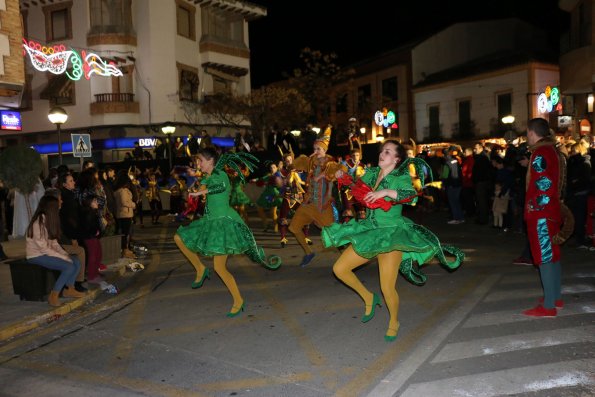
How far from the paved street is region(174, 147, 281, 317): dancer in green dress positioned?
0.55 metres

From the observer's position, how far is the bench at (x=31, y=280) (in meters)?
7.96

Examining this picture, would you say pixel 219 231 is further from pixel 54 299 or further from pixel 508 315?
pixel 508 315

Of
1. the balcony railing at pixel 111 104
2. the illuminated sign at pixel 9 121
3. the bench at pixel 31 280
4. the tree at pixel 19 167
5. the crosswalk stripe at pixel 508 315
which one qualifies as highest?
the balcony railing at pixel 111 104

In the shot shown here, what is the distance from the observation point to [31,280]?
26.2 feet

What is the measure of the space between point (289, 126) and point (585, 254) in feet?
91.3

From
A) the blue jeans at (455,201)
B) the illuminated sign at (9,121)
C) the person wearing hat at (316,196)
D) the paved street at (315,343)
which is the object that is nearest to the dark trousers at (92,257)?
the paved street at (315,343)

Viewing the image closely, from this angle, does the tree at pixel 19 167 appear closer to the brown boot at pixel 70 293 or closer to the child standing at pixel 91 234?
the child standing at pixel 91 234

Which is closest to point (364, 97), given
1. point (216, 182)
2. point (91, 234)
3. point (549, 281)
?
point (91, 234)

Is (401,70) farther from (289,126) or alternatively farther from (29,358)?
(29,358)

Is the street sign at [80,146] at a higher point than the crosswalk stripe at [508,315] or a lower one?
higher

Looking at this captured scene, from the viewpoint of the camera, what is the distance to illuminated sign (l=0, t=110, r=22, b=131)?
18.1 metres

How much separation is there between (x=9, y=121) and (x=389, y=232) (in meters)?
16.6

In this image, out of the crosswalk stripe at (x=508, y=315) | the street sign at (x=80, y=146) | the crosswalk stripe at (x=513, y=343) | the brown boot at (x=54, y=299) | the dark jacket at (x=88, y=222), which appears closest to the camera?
the crosswalk stripe at (x=513, y=343)

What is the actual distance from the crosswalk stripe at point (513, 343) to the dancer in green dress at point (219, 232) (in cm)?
265
